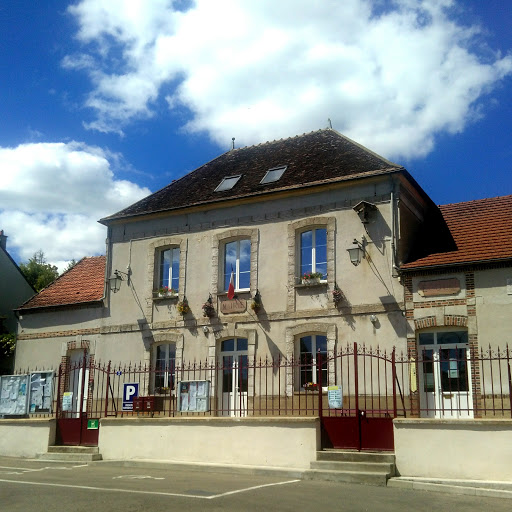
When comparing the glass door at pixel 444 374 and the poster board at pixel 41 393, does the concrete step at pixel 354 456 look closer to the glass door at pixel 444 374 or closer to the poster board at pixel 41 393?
the glass door at pixel 444 374

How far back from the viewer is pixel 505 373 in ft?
45.4

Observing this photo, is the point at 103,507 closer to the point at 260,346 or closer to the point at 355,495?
the point at 355,495

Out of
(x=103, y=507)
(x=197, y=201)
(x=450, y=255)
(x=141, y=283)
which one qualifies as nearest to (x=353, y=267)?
(x=450, y=255)

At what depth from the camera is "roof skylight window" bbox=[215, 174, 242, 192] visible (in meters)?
19.0

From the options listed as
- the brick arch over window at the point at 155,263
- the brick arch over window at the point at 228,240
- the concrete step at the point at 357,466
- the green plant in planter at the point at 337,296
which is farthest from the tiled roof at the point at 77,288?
the concrete step at the point at 357,466

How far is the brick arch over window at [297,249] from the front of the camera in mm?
16328

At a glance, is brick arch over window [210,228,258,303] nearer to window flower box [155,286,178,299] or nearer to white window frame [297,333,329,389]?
window flower box [155,286,178,299]

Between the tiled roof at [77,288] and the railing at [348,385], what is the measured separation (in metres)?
3.03

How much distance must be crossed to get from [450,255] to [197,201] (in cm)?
712

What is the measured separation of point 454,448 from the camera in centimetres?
1090

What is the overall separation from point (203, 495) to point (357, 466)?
3.16m

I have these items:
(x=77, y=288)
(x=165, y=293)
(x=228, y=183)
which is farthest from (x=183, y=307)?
(x=77, y=288)

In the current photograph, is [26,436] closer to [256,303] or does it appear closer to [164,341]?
[164,341]

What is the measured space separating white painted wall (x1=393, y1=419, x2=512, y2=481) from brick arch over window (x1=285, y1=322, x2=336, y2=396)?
4.43 meters
